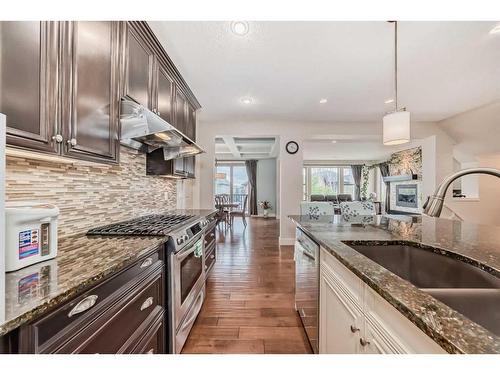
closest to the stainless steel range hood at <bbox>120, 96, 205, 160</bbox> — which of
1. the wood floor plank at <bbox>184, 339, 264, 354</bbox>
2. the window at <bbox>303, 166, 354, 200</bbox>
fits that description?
the wood floor plank at <bbox>184, 339, 264, 354</bbox>

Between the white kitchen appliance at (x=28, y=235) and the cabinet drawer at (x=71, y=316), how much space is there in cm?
29

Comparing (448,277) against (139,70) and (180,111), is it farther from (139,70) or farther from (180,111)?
(180,111)

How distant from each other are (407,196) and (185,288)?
7.50 metres

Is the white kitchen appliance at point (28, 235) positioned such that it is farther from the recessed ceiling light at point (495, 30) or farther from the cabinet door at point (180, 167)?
the recessed ceiling light at point (495, 30)

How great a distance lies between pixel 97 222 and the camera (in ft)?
5.19

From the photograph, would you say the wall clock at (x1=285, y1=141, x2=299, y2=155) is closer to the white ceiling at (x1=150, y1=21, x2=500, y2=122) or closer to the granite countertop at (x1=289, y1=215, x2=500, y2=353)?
the white ceiling at (x1=150, y1=21, x2=500, y2=122)

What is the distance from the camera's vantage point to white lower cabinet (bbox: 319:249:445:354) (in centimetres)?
58

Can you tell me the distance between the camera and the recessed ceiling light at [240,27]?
1891 millimetres

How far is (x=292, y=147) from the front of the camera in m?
4.76

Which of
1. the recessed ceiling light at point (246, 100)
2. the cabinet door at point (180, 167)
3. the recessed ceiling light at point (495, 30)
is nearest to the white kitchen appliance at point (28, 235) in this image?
the cabinet door at point (180, 167)

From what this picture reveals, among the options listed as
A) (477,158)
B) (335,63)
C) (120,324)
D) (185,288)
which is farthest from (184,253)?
(477,158)
